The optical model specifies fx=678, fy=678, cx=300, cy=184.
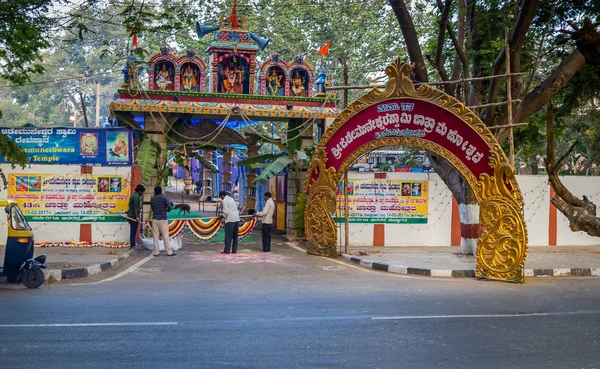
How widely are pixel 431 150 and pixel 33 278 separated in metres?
8.14

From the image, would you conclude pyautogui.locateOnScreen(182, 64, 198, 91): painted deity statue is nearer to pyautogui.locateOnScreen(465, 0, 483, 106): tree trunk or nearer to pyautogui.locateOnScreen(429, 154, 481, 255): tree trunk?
pyautogui.locateOnScreen(429, 154, 481, 255): tree trunk

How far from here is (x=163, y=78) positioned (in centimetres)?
1973

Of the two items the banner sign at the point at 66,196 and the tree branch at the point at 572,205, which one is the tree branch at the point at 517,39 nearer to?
the banner sign at the point at 66,196

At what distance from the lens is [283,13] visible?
1299 inches

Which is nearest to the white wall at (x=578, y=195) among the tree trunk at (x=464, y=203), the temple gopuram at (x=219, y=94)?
the tree trunk at (x=464, y=203)

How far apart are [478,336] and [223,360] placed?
10.2 ft

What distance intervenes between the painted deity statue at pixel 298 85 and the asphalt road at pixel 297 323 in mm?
8815

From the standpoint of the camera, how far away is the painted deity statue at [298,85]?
20.8 metres

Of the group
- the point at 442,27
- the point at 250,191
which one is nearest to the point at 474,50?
the point at 442,27

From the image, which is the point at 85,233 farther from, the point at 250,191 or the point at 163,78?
the point at 250,191

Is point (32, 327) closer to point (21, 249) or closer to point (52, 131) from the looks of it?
point (21, 249)

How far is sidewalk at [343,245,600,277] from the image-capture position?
14344 mm

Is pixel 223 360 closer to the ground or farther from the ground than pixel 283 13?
closer to the ground

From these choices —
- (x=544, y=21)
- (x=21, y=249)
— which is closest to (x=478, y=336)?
(x=21, y=249)
